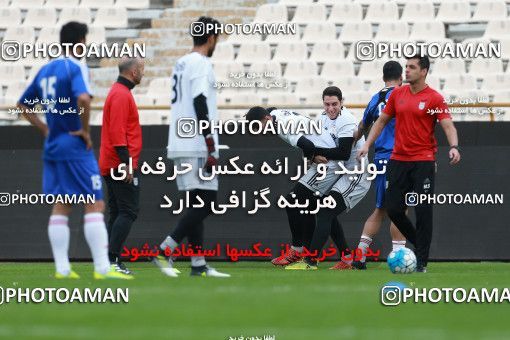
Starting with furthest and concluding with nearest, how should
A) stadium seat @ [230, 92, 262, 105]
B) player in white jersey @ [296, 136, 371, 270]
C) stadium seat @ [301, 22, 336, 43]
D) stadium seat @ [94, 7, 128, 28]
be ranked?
1. stadium seat @ [94, 7, 128, 28]
2. stadium seat @ [301, 22, 336, 43]
3. stadium seat @ [230, 92, 262, 105]
4. player in white jersey @ [296, 136, 371, 270]

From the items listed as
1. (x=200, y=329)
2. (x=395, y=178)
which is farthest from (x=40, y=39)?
(x=200, y=329)

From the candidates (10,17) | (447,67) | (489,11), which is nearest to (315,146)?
(447,67)

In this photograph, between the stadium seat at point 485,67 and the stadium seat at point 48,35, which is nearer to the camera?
the stadium seat at point 485,67

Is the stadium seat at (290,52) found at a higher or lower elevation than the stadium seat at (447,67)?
higher

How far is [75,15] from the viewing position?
788 inches

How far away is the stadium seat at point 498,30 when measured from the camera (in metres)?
17.6

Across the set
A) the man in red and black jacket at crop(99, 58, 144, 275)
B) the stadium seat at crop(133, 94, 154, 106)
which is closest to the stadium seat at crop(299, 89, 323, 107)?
the stadium seat at crop(133, 94, 154, 106)

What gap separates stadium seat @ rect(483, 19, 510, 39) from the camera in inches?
691

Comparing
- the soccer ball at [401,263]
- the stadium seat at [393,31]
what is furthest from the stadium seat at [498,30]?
the soccer ball at [401,263]

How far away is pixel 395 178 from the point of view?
391 inches

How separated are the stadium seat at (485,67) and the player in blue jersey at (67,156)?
986 cm

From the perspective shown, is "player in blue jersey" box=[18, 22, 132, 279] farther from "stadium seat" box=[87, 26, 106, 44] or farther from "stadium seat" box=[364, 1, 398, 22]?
"stadium seat" box=[87, 26, 106, 44]

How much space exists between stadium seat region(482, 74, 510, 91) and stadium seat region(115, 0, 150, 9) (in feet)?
20.5

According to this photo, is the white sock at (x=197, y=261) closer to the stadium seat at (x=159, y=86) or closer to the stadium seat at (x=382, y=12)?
the stadium seat at (x=159, y=86)
